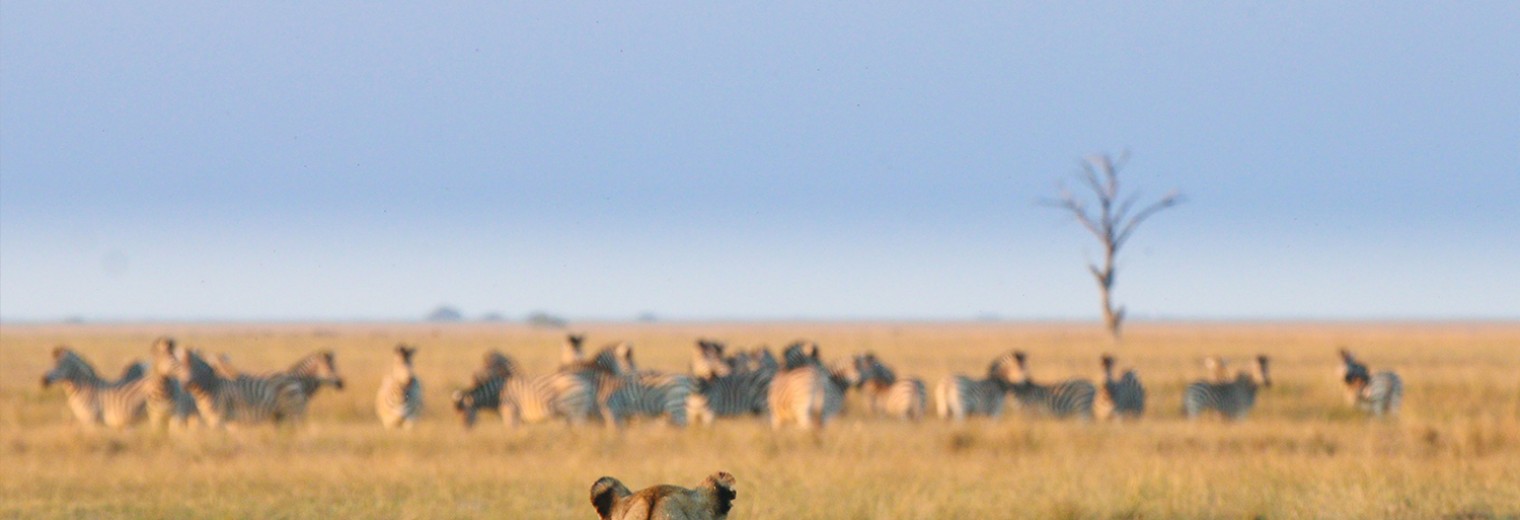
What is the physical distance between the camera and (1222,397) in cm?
2223

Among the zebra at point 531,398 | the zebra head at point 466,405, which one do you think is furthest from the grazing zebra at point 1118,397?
the zebra head at point 466,405

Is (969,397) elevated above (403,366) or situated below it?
below

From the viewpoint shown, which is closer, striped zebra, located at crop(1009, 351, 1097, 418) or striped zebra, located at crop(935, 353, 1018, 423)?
striped zebra, located at crop(935, 353, 1018, 423)

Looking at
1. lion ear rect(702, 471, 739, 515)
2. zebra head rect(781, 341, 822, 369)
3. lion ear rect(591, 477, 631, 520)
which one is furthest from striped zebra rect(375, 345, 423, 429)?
lion ear rect(702, 471, 739, 515)

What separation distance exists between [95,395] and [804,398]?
8.19 meters

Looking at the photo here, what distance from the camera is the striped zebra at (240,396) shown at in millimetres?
19812

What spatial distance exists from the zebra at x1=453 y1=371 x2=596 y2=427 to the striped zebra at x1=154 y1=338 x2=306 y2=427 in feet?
6.06

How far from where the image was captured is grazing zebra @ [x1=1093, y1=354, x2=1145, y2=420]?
2172cm

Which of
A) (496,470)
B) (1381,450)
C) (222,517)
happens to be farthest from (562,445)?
(1381,450)

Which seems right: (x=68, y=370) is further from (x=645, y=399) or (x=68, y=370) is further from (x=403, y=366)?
(x=645, y=399)

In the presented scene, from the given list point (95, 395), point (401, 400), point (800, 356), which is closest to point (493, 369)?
point (401, 400)

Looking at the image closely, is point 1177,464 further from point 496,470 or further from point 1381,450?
point 496,470

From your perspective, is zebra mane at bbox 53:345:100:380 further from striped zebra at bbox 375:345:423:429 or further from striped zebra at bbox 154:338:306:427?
striped zebra at bbox 375:345:423:429

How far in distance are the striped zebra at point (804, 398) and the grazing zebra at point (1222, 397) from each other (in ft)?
14.9
